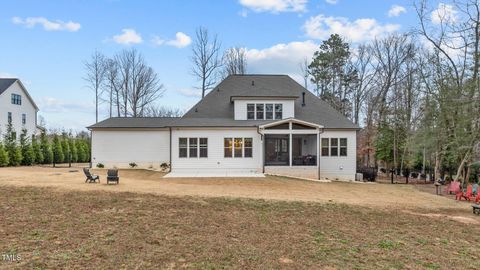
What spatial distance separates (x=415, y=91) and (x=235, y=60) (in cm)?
2313

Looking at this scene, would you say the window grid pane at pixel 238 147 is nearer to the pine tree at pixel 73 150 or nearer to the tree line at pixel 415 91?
the tree line at pixel 415 91

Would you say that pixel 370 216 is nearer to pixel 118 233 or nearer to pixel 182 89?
pixel 118 233

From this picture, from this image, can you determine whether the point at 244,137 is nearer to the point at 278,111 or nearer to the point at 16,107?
the point at 278,111

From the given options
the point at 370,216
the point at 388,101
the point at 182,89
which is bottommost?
the point at 370,216

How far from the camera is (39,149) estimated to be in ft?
99.7

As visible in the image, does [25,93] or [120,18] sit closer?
[120,18]

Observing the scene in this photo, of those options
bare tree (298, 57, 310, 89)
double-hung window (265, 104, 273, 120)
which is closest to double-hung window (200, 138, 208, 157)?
double-hung window (265, 104, 273, 120)

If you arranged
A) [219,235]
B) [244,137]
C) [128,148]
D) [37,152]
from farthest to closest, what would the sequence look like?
[37,152], [128,148], [244,137], [219,235]

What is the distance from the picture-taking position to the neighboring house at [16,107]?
117ft

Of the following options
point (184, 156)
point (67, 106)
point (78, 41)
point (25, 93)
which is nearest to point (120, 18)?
point (78, 41)

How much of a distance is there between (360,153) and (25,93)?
40.0 meters

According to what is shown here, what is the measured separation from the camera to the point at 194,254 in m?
6.12

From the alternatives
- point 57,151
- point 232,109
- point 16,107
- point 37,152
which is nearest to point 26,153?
point 37,152

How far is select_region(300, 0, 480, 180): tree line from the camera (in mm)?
18734
